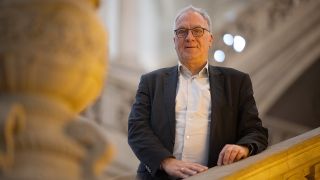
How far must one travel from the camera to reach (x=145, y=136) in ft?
10.5

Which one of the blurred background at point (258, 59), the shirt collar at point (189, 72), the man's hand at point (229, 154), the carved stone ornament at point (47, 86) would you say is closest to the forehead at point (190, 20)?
the shirt collar at point (189, 72)

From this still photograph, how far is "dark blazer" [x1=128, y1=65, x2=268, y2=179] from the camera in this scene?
3.21m

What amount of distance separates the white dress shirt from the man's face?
0.08m

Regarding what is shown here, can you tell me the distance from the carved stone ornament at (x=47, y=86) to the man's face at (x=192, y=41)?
1531 millimetres

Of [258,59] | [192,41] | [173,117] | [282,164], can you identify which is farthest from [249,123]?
[258,59]

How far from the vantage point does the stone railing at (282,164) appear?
286 centimetres

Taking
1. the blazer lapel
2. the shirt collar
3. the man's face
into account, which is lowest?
the blazer lapel

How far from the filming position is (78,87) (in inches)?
69.3

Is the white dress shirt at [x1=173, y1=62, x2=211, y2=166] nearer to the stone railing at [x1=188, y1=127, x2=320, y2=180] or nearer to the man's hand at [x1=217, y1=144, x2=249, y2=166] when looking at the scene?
the man's hand at [x1=217, y1=144, x2=249, y2=166]

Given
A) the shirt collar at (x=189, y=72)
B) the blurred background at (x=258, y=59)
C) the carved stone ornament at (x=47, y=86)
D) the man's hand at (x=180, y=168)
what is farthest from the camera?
the blurred background at (x=258, y=59)

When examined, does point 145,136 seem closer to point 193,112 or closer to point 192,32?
point 193,112

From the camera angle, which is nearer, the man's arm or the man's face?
the man's arm

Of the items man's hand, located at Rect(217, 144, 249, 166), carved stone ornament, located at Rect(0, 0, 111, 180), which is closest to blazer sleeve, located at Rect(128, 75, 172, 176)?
man's hand, located at Rect(217, 144, 249, 166)

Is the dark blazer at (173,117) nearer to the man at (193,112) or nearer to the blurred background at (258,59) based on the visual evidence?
the man at (193,112)
